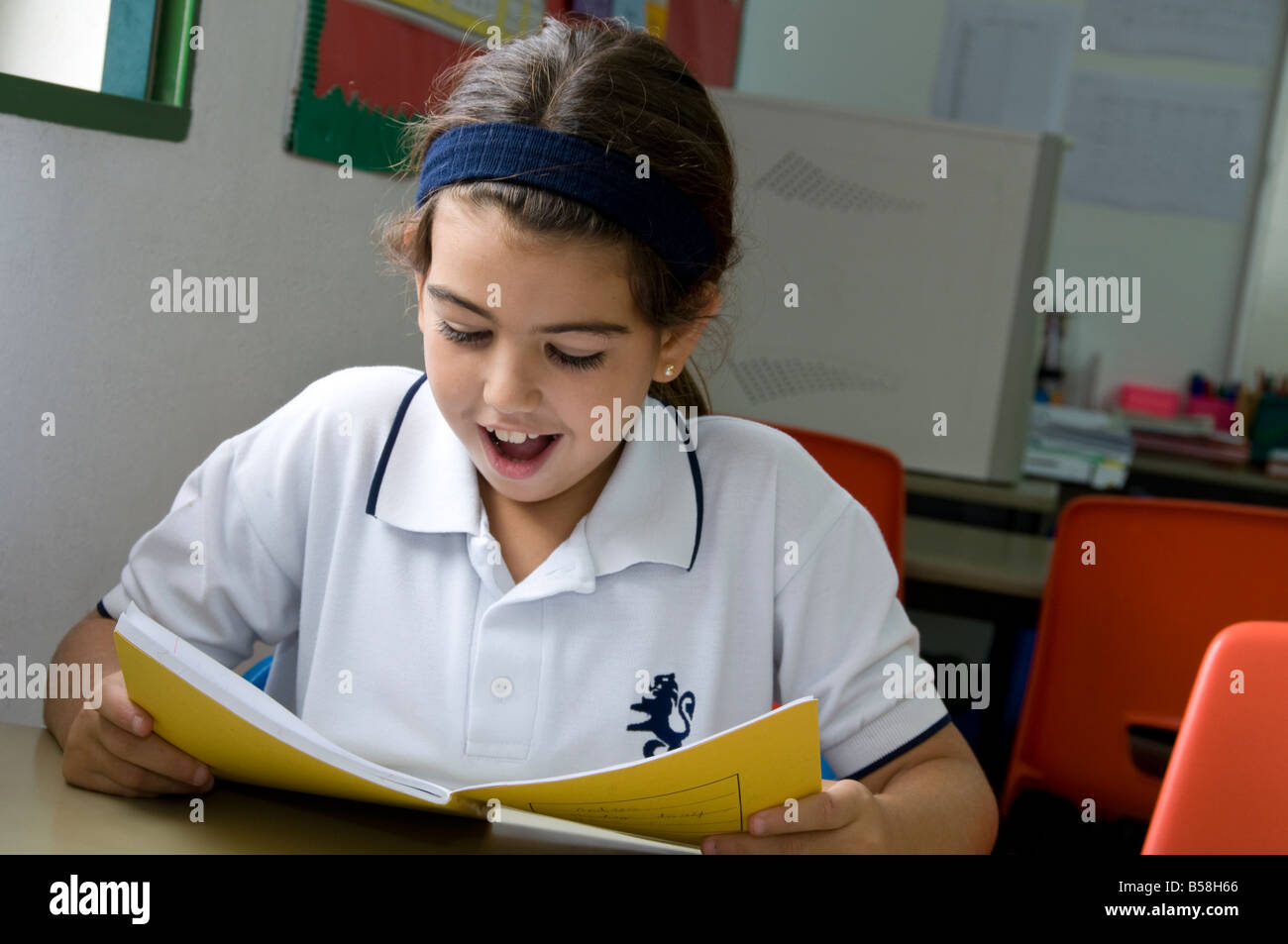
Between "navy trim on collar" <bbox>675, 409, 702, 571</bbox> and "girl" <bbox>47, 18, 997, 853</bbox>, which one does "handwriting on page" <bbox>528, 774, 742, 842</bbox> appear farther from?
"navy trim on collar" <bbox>675, 409, 702, 571</bbox>

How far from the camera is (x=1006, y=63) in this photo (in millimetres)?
3818

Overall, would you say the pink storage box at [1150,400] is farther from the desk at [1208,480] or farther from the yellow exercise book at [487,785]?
the yellow exercise book at [487,785]

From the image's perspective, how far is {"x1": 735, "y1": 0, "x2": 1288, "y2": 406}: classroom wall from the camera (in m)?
3.78

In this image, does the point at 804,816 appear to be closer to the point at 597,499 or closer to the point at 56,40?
the point at 597,499

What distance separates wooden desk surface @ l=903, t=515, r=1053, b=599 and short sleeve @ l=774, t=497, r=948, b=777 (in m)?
0.98

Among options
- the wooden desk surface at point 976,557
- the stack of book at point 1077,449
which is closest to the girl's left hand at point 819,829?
the wooden desk surface at point 976,557

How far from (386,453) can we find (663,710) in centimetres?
30

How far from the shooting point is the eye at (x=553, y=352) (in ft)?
2.85

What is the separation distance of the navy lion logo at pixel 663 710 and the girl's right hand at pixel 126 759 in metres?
0.34

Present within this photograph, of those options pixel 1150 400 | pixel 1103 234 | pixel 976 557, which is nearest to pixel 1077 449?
pixel 976 557

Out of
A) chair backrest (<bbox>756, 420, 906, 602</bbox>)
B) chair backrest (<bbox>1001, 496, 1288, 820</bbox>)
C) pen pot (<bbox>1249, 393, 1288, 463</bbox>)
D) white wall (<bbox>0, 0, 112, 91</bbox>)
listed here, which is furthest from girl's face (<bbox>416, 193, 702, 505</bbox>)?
pen pot (<bbox>1249, 393, 1288, 463</bbox>)

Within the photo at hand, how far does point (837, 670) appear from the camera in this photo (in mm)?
975
